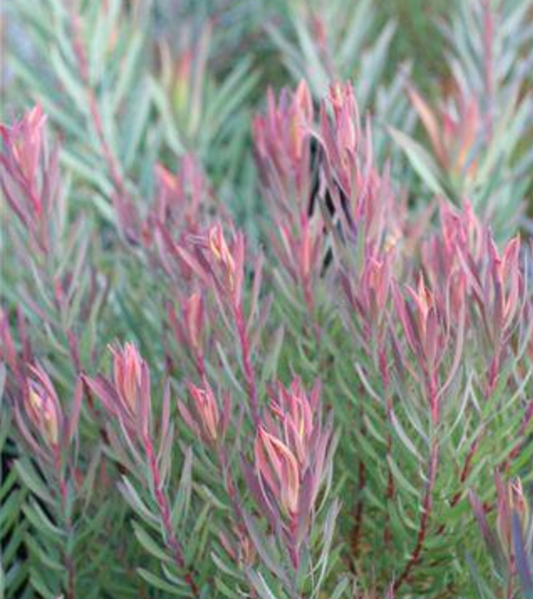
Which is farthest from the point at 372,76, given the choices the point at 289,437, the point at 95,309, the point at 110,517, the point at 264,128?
the point at 289,437

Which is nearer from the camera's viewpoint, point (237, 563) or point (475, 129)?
point (237, 563)

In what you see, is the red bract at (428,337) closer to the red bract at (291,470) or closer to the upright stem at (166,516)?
the red bract at (291,470)

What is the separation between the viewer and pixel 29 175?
1.04m

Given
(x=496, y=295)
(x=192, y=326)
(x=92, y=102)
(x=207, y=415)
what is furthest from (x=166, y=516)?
(x=92, y=102)

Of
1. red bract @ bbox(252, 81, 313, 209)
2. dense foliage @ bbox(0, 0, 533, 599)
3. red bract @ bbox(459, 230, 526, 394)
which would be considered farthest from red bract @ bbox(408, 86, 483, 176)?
red bract @ bbox(459, 230, 526, 394)

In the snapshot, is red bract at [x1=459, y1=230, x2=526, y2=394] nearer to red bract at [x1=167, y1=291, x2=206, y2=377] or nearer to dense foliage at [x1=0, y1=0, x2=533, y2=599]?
dense foliage at [x1=0, y1=0, x2=533, y2=599]

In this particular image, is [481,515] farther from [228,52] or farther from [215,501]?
[228,52]

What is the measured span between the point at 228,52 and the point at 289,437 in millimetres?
1685

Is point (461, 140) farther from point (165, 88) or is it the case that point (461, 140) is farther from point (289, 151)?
point (165, 88)

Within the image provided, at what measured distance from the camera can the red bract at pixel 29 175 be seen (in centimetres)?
103

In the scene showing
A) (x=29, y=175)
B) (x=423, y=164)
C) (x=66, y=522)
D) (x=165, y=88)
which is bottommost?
(x=66, y=522)

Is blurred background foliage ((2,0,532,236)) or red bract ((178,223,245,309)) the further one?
blurred background foliage ((2,0,532,236))

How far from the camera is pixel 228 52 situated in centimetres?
238

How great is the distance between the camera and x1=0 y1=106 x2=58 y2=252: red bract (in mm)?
1031
